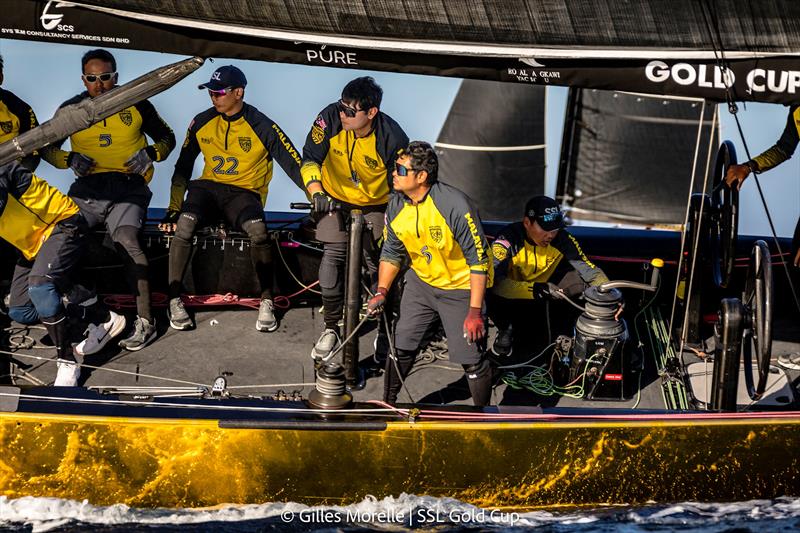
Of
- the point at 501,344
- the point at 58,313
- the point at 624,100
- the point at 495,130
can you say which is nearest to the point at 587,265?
the point at 501,344

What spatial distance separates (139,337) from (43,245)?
675 millimetres

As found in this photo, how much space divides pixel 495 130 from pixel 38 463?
5.65 metres

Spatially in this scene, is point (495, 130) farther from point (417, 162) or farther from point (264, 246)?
point (417, 162)

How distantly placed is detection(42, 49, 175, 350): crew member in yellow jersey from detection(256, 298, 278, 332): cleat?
0.54 m

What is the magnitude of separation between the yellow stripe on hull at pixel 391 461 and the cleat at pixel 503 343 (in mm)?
958

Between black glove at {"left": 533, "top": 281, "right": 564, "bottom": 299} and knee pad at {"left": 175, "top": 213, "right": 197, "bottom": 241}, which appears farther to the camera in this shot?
knee pad at {"left": 175, "top": 213, "right": 197, "bottom": 241}

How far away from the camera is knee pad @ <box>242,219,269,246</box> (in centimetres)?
639

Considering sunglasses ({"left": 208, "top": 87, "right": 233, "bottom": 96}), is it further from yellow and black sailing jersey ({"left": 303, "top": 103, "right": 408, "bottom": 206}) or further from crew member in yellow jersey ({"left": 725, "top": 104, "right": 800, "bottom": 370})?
crew member in yellow jersey ({"left": 725, "top": 104, "right": 800, "bottom": 370})

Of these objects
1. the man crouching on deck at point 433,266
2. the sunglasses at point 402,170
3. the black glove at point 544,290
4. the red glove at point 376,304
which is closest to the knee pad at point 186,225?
the man crouching on deck at point 433,266

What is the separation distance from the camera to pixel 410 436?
517 centimetres

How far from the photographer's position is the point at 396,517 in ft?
17.4

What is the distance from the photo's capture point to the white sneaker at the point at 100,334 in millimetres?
6148

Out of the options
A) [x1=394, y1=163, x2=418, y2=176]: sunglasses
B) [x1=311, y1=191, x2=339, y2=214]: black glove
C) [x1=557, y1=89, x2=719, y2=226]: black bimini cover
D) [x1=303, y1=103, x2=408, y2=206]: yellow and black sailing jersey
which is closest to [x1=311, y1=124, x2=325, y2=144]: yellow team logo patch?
[x1=303, y1=103, x2=408, y2=206]: yellow and black sailing jersey

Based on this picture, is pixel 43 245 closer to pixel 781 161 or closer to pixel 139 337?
pixel 139 337
